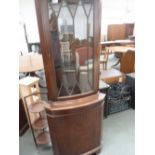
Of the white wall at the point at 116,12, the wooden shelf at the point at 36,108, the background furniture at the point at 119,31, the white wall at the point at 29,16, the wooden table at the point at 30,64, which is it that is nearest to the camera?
the wooden shelf at the point at 36,108

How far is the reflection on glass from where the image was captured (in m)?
1.30

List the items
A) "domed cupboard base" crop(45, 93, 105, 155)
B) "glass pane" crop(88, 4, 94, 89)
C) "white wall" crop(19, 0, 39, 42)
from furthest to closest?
"white wall" crop(19, 0, 39, 42), "domed cupboard base" crop(45, 93, 105, 155), "glass pane" crop(88, 4, 94, 89)

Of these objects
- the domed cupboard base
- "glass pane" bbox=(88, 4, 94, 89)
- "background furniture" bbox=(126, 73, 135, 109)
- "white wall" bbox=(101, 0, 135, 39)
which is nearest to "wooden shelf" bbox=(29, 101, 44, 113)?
the domed cupboard base

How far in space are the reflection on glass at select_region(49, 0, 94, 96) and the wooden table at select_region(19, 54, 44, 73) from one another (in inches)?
65.9

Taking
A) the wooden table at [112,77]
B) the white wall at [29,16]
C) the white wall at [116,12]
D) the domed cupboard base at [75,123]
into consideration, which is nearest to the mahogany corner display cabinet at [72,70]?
the domed cupboard base at [75,123]

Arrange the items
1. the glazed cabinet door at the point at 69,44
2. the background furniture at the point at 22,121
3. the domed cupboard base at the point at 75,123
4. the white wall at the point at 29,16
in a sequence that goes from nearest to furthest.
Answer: the glazed cabinet door at the point at 69,44 → the domed cupboard base at the point at 75,123 → the background furniture at the point at 22,121 → the white wall at the point at 29,16

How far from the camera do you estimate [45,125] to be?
201 cm

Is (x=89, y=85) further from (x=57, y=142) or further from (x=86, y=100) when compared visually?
(x=57, y=142)

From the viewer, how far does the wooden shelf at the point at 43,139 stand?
79.4 inches

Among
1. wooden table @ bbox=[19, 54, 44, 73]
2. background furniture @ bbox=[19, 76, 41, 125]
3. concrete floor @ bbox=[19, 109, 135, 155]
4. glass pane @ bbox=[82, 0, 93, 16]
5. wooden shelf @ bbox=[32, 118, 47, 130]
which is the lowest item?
concrete floor @ bbox=[19, 109, 135, 155]

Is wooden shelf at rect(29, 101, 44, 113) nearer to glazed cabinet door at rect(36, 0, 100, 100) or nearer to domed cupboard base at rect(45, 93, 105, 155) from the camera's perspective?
domed cupboard base at rect(45, 93, 105, 155)

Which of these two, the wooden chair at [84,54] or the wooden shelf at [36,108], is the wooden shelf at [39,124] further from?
the wooden chair at [84,54]
